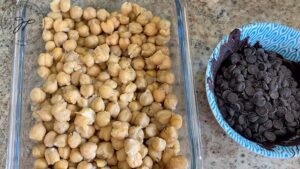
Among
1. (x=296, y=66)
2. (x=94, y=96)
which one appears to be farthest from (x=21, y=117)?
(x=296, y=66)

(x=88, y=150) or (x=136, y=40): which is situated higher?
(x=136, y=40)

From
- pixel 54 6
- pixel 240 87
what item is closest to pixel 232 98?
pixel 240 87

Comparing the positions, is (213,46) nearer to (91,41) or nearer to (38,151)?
(91,41)

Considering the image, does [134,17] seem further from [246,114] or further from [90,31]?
[246,114]

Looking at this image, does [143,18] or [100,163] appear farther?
[143,18]

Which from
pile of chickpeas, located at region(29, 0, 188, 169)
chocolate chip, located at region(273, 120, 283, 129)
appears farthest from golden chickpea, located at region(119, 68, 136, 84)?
chocolate chip, located at region(273, 120, 283, 129)

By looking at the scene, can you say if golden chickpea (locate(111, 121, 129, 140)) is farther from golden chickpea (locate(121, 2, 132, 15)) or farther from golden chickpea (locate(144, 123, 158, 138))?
golden chickpea (locate(121, 2, 132, 15))
